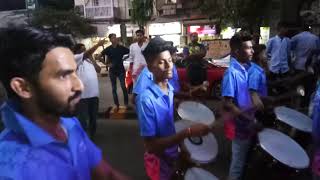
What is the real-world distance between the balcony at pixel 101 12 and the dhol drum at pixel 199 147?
30734 mm

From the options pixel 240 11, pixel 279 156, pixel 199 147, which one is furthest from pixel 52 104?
pixel 240 11

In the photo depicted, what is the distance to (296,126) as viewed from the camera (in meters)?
3.17

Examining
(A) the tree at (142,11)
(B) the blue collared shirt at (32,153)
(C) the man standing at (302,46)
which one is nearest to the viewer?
(B) the blue collared shirt at (32,153)

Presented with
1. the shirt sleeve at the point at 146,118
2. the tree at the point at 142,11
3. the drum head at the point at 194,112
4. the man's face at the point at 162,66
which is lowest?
the drum head at the point at 194,112

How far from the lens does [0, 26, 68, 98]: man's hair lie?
1174 mm

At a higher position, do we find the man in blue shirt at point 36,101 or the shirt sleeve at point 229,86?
the man in blue shirt at point 36,101

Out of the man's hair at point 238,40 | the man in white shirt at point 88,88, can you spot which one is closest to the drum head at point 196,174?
the man's hair at point 238,40

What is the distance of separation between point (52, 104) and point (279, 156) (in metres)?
2.07

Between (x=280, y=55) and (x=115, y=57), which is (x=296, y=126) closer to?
A: (x=280, y=55)

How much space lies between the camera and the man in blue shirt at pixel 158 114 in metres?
2.38

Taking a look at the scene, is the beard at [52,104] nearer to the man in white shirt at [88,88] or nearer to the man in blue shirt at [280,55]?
the man in white shirt at [88,88]

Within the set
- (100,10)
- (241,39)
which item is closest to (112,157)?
(241,39)

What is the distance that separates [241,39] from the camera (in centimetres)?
341

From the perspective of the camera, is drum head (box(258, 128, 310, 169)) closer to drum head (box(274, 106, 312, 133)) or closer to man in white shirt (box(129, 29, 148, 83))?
drum head (box(274, 106, 312, 133))
